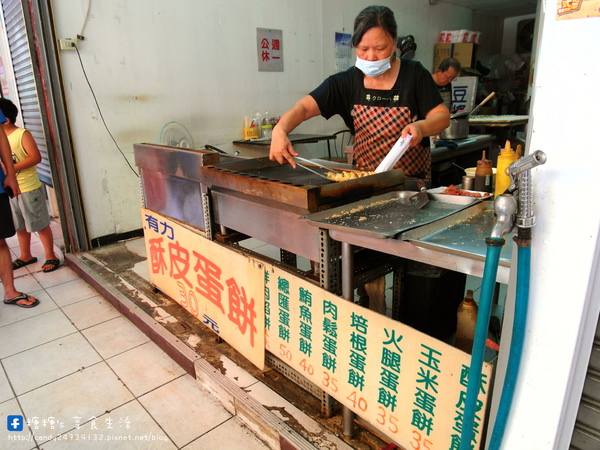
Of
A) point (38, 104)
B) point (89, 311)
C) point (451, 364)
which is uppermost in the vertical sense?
point (38, 104)

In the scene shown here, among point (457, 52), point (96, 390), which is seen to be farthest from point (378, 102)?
point (457, 52)

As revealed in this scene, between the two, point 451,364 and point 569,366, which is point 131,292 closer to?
point 451,364

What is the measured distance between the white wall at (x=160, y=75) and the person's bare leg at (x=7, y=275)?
3.42 feet

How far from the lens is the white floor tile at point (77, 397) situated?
1935 millimetres

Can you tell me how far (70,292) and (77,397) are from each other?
1401mm

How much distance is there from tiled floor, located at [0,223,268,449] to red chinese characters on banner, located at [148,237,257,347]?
1.33 feet

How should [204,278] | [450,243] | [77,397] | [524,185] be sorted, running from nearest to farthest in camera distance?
[524,185]
[450,243]
[77,397]
[204,278]

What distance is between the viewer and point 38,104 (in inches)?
139

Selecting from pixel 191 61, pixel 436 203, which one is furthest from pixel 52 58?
pixel 436 203

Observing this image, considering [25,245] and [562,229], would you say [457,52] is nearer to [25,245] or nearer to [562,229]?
[25,245]

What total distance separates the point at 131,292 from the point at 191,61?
2546mm

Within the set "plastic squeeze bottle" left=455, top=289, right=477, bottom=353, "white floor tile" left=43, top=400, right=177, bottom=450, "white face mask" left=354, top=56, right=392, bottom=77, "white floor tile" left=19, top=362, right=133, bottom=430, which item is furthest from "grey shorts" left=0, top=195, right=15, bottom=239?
"plastic squeeze bottle" left=455, top=289, right=477, bottom=353

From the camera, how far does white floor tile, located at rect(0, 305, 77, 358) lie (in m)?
2.50

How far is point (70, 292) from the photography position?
3.21 metres
